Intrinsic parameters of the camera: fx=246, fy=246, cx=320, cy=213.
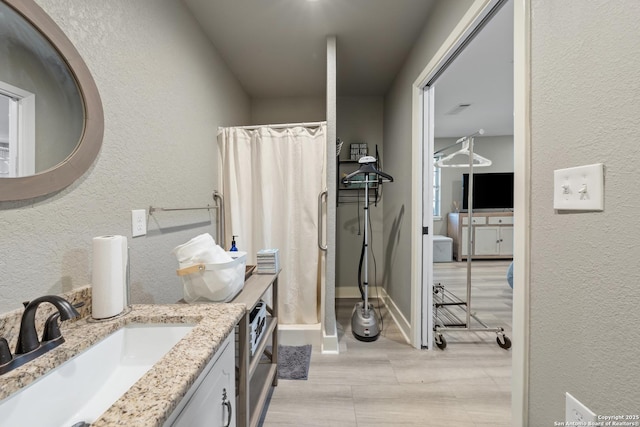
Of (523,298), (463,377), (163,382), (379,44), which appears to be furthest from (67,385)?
(379,44)

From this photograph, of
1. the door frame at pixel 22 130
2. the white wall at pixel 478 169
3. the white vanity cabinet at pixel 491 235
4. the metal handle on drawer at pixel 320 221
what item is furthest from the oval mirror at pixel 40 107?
the white wall at pixel 478 169

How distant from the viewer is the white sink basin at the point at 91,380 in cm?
57

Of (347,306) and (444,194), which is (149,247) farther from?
(444,194)

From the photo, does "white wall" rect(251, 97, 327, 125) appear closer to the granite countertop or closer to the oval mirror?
the oval mirror

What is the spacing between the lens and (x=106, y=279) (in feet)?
2.77

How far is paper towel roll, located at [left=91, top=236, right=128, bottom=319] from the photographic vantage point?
0.84 m

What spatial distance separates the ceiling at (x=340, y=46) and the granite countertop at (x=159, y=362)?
74.5 inches

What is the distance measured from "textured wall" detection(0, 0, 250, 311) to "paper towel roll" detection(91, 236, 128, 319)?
13 centimetres

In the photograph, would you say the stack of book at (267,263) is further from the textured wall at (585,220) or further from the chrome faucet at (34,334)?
the textured wall at (585,220)

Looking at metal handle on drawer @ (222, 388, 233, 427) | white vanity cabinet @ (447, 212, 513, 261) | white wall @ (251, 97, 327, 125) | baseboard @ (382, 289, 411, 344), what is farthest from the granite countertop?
white vanity cabinet @ (447, 212, 513, 261)

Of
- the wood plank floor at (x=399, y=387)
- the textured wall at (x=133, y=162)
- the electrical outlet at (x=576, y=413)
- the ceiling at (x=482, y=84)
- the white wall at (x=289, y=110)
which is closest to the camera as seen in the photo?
the electrical outlet at (x=576, y=413)

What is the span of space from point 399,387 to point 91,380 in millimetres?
1588

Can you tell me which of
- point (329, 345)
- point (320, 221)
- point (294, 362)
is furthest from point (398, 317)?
point (320, 221)

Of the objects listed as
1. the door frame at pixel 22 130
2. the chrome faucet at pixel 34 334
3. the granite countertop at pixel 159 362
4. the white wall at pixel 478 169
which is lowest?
the granite countertop at pixel 159 362
